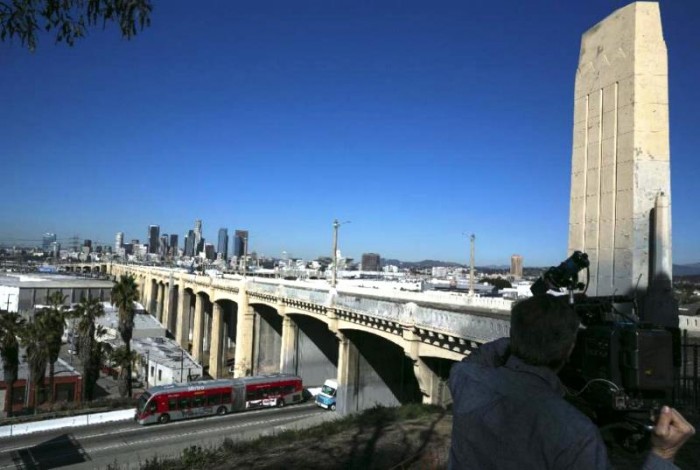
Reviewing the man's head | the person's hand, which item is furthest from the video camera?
the person's hand

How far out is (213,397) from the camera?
100ft

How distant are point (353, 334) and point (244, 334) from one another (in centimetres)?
1790

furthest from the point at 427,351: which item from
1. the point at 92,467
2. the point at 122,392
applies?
the point at 122,392

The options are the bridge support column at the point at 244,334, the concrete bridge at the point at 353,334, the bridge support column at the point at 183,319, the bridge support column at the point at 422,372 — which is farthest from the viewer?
the bridge support column at the point at 183,319

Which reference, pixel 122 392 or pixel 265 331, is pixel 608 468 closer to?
pixel 122 392

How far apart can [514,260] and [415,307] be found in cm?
16394

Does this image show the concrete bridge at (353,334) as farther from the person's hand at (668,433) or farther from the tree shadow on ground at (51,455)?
the tree shadow on ground at (51,455)

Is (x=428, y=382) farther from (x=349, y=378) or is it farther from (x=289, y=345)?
(x=289, y=345)

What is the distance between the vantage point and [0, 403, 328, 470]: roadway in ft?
67.9

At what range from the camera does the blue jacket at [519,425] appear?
1.50m

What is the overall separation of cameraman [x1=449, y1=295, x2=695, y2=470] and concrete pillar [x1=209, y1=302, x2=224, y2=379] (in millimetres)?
53364

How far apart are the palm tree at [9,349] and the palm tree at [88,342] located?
3.67m

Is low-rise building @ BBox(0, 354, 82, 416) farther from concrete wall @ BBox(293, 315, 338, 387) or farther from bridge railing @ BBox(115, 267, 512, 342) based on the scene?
concrete wall @ BBox(293, 315, 338, 387)

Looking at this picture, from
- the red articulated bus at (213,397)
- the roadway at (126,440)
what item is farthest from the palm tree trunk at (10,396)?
the red articulated bus at (213,397)
